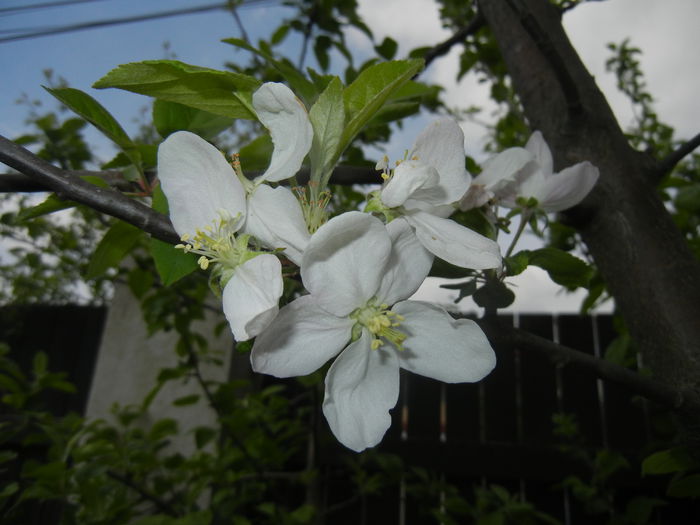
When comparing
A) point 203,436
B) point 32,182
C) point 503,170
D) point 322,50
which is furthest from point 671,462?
point 322,50

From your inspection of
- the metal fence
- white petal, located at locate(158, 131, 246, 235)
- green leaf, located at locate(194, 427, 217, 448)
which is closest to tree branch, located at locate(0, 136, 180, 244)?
white petal, located at locate(158, 131, 246, 235)

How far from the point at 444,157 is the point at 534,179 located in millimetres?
224

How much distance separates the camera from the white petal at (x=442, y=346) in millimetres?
519

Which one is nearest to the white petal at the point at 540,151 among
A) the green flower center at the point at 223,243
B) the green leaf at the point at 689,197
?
the green flower center at the point at 223,243

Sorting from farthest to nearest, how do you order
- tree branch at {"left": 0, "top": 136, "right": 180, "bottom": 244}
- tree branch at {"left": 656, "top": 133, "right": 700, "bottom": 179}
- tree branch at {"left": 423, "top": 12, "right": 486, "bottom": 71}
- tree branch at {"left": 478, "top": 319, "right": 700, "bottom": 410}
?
1. tree branch at {"left": 423, "top": 12, "right": 486, "bottom": 71}
2. tree branch at {"left": 656, "top": 133, "right": 700, "bottom": 179}
3. tree branch at {"left": 478, "top": 319, "right": 700, "bottom": 410}
4. tree branch at {"left": 0, "top": 136, "right": 180, "bottom": 244}

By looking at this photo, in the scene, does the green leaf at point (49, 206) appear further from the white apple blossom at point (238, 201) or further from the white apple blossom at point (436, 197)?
A: the white apple blossom at point (436, 197)

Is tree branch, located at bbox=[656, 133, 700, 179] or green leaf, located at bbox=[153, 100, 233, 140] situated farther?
tree branch, located at bbox=[656, 133, 700, 179]

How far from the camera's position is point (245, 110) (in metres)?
0.56

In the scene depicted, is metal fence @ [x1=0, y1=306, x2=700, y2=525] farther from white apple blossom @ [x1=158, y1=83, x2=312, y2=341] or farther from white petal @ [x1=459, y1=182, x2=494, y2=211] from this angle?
white apple blossom @ [x1=158, y1=83, x2=312, y2=341]

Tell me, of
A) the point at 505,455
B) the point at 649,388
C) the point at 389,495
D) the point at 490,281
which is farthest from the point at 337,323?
the point at 389,495

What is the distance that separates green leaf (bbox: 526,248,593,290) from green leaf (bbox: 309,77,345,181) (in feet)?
1.03

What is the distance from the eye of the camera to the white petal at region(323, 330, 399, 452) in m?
0.51

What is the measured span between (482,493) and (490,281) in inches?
60.5

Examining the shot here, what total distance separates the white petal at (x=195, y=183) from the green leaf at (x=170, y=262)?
60 mm
